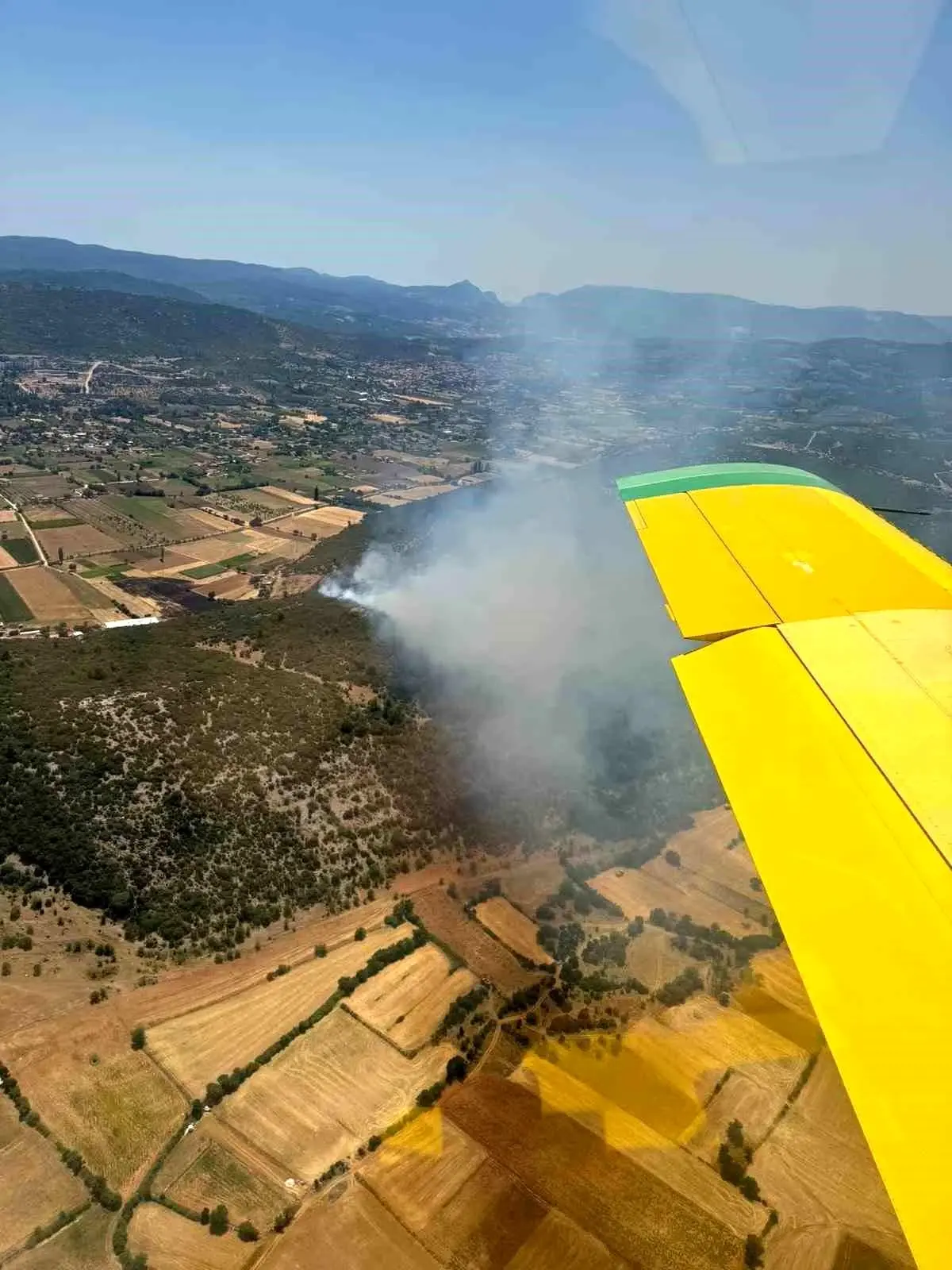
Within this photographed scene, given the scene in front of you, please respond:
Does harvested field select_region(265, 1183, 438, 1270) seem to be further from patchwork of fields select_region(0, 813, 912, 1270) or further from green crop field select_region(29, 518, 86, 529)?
green crop field select_region(29, 518, 86, 529)

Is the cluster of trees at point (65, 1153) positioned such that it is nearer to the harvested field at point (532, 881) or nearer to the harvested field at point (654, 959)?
the harvested field at point (532, 881)

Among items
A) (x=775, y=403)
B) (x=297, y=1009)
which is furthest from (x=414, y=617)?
(x=775, y=403)

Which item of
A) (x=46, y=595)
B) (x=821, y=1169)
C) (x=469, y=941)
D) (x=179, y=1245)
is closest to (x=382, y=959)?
(x=469, y=941)

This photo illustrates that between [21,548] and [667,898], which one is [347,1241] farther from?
[21,548]

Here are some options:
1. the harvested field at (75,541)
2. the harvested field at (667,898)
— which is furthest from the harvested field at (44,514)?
the harvested field at (667,898)

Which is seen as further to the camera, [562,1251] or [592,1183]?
[592,1183]

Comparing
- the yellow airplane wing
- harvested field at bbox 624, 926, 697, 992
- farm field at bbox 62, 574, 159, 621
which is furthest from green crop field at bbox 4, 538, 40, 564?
the yellow airplane wing
